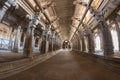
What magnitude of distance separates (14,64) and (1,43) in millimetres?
12957

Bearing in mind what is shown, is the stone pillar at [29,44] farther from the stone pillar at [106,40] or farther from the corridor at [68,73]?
the stone pillar at [106,40]

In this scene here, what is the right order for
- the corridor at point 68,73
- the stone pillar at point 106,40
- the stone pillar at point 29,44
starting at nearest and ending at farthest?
the corridor at point 68,73 → the stone pillar at point 106,40 → the stone pillar at point 29,44

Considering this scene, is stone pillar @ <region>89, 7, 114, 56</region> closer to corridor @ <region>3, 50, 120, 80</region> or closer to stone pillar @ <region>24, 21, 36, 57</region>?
corridor @ <region>3, 50, 120, 80</region>

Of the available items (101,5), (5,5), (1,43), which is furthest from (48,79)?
(1,43)

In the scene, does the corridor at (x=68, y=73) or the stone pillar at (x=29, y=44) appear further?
the stone pillar at (x=29, y=44)

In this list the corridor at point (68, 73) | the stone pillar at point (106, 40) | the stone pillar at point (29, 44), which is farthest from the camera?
the stone pillar at point (29, 44)

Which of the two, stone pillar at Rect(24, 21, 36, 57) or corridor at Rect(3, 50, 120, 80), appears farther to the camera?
stone pillar at Rect(24, 21, 36, 57)

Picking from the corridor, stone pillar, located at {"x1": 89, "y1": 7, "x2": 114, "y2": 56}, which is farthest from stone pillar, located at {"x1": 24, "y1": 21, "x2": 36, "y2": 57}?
stone pillar, located at {"x1": 89, "y1": 7, "x2": 114, "y2": 56}

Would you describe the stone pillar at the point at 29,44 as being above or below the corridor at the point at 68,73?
above

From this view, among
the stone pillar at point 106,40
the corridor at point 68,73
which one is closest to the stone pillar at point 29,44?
the corridor at point 68,73

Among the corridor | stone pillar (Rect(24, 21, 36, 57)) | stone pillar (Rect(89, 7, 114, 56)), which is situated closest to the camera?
the corridor

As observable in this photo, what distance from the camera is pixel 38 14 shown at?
6.66 m

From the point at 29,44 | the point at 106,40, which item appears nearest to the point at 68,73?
the point at 106,40

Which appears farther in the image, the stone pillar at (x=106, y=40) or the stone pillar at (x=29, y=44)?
the stone pillar at (x=29, y=44)
